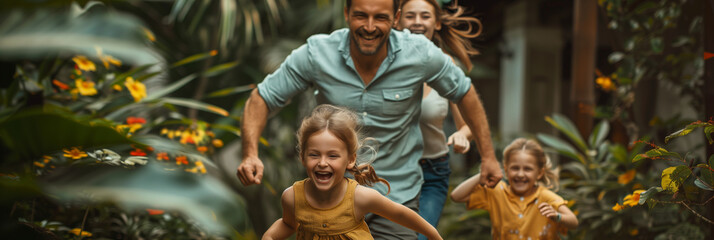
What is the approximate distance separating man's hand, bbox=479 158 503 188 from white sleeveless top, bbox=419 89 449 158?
0.35m

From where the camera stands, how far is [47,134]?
57.3 inches

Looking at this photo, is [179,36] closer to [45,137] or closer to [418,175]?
[418,175]

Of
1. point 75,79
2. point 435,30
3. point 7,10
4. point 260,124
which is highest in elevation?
point 7,10

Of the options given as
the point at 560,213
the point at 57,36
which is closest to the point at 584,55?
the point at 560,213

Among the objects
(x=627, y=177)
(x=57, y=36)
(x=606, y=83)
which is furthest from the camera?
(x=606, y=83)

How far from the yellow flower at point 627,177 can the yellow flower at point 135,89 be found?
2.66 meters

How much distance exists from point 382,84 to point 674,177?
3.33 ft

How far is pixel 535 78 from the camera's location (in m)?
7.30

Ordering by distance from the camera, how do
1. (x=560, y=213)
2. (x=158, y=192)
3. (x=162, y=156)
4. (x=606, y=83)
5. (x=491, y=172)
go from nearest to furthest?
(x=158, y=192) < (x=491, y=172) < (x=560, y=213) < (x=162, y=156) < (x=606, y=83)

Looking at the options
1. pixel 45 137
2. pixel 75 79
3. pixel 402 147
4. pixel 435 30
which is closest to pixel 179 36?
pixel 75 79

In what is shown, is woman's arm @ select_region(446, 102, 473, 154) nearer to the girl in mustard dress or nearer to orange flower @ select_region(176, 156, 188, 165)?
the girl in mustard dress

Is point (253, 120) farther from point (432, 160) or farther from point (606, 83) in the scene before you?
point (606, 83)

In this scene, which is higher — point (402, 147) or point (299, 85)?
point (299, 85)

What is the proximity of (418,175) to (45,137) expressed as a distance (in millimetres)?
1446
